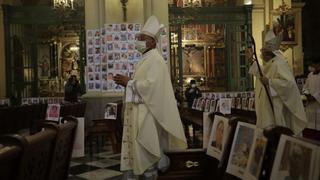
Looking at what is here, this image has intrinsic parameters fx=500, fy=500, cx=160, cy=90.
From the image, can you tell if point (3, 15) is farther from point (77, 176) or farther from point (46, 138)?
point (46, 138)

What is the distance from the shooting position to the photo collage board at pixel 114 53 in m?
10.2

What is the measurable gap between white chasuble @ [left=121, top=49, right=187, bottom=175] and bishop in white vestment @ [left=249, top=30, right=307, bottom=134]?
100 cm

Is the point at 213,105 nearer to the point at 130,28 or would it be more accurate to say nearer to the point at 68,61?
the point at 130,28

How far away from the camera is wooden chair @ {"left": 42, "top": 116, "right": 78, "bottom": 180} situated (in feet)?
8.77

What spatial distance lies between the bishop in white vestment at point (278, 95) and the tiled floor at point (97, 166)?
6.88 ft

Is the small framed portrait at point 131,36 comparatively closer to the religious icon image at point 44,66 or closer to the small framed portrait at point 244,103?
the small framed portrait at point 244,103

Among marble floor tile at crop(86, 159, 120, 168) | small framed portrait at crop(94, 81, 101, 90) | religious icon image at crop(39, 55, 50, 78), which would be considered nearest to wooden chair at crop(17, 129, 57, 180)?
marble floor tile at crop(86, 159, 120, 168)

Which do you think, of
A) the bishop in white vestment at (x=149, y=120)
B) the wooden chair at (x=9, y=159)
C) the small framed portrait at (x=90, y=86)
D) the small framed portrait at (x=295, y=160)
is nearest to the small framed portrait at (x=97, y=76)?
the small framed portrait at (x=90, y=86)

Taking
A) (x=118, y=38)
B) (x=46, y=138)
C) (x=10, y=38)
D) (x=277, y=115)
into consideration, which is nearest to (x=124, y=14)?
(x=118, y=38)

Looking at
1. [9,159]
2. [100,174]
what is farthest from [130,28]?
[9,159]

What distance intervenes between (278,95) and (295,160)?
3.13 meters

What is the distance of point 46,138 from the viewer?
244 cm

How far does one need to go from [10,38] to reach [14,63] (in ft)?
2.31

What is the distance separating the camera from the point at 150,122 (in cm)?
482
